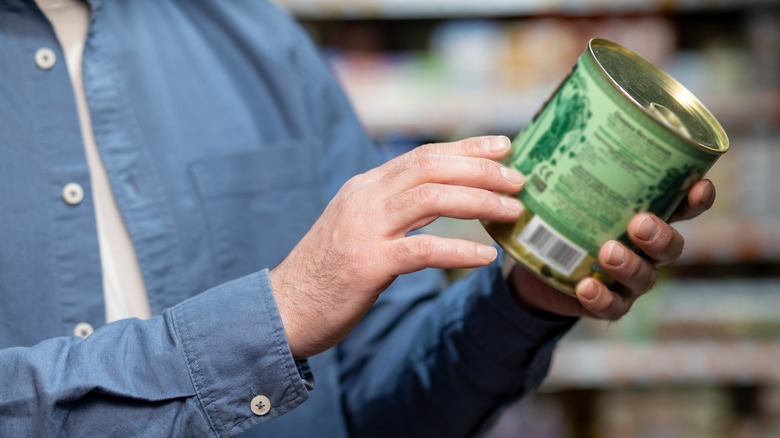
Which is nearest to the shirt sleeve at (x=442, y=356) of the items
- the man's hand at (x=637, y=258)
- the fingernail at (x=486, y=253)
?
the man's hand at (x=637, y=258)

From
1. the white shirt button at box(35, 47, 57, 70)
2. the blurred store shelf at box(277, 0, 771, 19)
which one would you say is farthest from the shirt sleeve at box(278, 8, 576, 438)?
the blurred store shelf at box(277, 0, 771, 19)

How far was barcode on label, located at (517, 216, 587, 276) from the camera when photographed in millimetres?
750

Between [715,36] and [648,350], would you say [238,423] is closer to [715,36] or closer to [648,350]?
[648,350]

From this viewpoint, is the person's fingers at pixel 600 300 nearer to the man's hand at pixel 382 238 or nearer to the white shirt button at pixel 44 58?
the man's hand at pixel 382 238

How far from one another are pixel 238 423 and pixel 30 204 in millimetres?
337

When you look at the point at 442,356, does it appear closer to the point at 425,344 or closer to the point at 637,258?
the point at 425,344

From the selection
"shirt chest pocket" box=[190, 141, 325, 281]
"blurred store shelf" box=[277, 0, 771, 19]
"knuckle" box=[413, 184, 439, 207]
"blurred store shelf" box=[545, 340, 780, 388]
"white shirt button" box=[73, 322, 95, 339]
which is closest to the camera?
"knuckle" box=[413, 184, 439, 207]

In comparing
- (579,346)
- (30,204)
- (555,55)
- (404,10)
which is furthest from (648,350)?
(30,204)

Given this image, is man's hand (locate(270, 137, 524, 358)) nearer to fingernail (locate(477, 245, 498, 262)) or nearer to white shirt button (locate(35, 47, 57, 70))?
fingernail (locate(477, 245, 498, 262))

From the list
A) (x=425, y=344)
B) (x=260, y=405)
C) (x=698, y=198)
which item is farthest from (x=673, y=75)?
(x=260, y=405)

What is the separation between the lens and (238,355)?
73cm

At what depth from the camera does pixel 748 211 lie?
240 cm

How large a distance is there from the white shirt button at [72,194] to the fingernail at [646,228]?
1.87 feet

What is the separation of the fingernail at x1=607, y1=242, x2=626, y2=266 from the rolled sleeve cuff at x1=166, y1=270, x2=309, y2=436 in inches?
11.4
